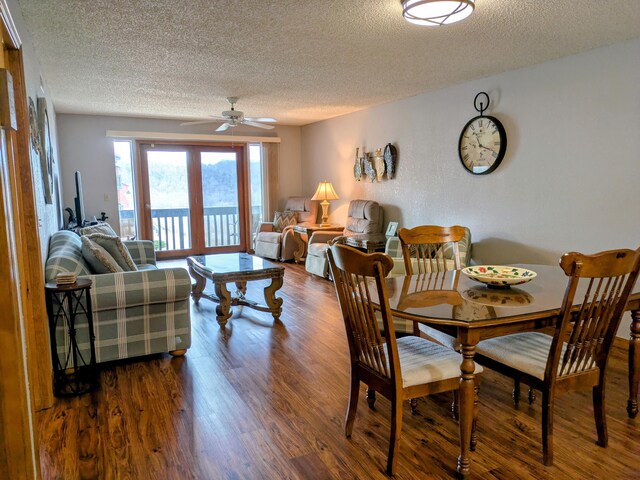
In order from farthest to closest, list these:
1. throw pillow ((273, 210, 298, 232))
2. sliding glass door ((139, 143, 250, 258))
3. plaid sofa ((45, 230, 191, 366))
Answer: throw pillow ((273, 210, 298, 232))
sliding glass door ((139, 143, 250, 258))
plaid sofa ((45, 230, 191, 366))

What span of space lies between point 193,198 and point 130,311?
4.82m

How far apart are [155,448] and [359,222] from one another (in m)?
4.51

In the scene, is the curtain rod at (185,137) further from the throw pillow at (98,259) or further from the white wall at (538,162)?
the throw pillow at (98,259)

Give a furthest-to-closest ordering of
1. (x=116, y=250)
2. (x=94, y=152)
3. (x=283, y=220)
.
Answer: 1. (x=283, y=220)
2. (x=94, y=152)
3. (x=116, y=250)

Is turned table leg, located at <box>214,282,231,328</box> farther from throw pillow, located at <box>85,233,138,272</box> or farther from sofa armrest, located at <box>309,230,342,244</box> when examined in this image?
sofa armrest, located at <box>309,230,342,244</box>

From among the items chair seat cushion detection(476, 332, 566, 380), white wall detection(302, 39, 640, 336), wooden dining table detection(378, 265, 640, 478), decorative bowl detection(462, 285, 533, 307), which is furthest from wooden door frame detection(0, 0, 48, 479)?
white wall detection(302, 39, 640, 336)

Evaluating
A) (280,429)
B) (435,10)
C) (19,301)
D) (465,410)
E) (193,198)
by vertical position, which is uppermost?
(435,10)

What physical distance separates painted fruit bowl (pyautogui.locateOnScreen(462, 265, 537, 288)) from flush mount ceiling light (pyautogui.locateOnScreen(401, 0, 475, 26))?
1426mm

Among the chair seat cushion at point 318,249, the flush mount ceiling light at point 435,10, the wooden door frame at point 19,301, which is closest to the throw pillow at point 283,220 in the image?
the chair seat cushion at point 318,249

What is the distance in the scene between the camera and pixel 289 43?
3318 millimetres

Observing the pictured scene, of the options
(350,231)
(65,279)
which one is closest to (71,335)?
(65,279)

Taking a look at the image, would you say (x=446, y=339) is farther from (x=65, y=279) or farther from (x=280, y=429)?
(x=65, y=279)

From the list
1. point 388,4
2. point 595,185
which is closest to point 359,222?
point 595,185

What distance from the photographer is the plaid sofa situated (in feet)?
9.57
